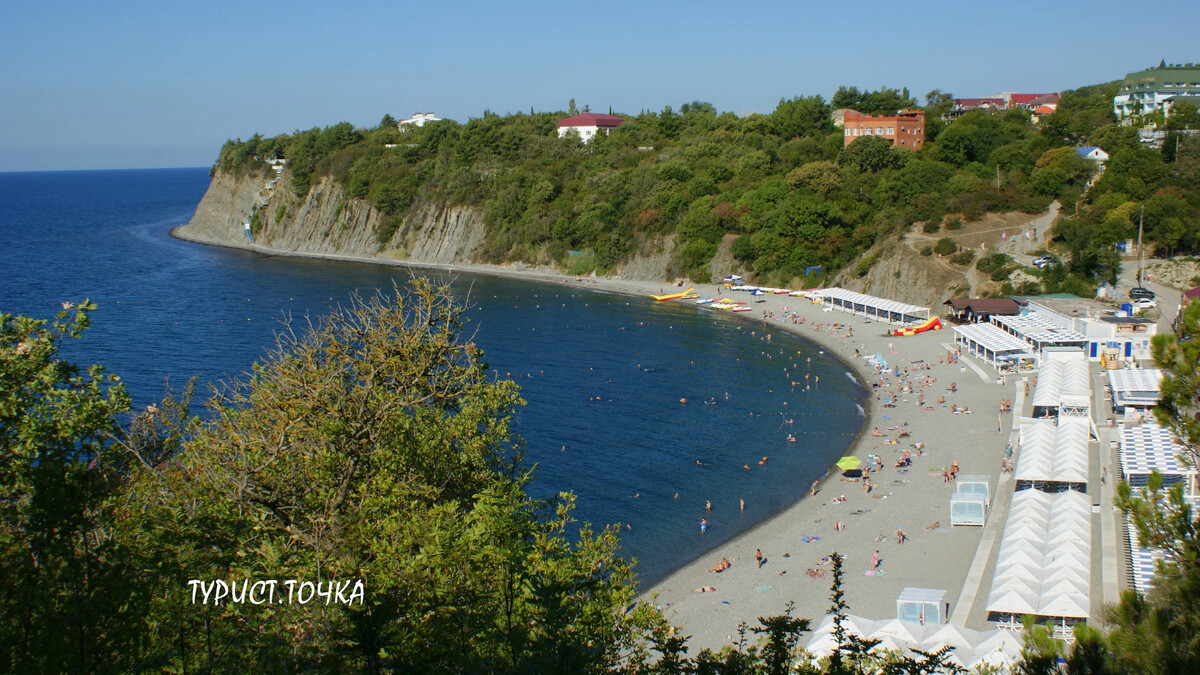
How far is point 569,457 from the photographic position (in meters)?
31.4

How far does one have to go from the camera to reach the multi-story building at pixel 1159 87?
9075 cm

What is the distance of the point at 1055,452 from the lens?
25.4m

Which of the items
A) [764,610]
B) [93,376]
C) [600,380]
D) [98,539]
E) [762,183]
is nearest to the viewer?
[98,539]

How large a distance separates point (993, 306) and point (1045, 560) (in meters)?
29.6

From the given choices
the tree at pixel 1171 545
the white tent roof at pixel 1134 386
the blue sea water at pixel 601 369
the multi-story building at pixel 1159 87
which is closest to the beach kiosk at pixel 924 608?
the blue sea water at pixel 601 369

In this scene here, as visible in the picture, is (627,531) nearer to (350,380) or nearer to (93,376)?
(350,380)

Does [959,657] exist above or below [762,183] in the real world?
below

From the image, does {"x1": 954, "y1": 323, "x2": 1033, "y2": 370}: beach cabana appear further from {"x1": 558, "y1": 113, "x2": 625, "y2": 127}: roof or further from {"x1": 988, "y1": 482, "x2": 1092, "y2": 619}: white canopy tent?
{"x1": 558, "y1": 113, "x2": 625, "y2": 127}: roof

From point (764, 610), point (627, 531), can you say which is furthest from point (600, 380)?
point (764, 610)

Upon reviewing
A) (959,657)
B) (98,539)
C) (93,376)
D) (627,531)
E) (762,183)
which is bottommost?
(627,531)

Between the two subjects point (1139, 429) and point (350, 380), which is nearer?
point (350, 380)

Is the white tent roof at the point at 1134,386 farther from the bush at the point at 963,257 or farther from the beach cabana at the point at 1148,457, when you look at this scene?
the bush at the point at 963,257

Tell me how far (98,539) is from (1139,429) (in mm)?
27555

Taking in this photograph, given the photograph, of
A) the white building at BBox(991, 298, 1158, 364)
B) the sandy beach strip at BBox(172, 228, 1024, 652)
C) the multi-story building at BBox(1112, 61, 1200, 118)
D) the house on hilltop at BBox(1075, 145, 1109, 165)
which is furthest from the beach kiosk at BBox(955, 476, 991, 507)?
the multi-story building at BBox(1112, 61, 1200, 118)
